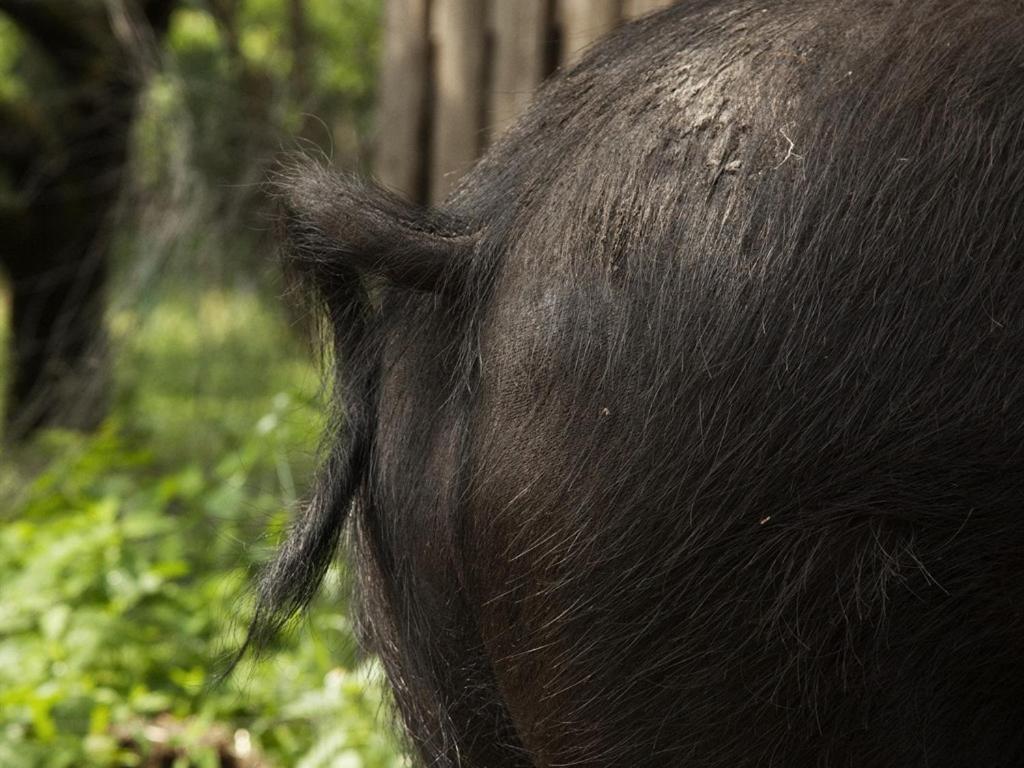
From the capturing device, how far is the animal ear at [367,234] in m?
1.52

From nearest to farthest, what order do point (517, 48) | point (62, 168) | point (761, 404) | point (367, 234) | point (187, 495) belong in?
1. point (761, 404)
2. point (367, 234)
3. point (517, 48)
4. point (187, 495)
5. point (62, 168)

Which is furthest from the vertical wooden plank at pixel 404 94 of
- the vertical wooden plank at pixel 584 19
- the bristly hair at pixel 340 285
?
the bristly hair at pixel 340 285

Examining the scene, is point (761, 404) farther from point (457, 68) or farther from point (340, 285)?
point (457, 68)

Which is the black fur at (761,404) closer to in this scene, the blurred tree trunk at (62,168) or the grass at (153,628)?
the grass at (153,628)

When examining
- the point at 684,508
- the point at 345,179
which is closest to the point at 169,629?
the point at 345,179

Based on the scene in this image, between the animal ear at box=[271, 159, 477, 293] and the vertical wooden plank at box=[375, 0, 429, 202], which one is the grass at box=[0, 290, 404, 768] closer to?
the animal ear at box=[271, 159, 477, 293]

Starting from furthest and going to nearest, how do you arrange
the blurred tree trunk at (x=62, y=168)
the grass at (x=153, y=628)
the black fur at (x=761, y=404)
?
the blurred tree trunk at (x=62, y=168)
the grass at (x=153, y=628)
the black fur at (x=761, y=404)

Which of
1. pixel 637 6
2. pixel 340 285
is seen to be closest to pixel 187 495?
pixel 637 6

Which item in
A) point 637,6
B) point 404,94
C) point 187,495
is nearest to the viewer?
point 637,6

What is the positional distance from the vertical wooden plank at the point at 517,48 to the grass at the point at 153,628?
95cm

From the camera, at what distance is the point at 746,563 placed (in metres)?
1.38

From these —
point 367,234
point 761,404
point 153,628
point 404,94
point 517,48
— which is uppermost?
point 367,234

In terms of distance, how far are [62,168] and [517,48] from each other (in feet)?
10.5

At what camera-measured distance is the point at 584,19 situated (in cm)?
325
